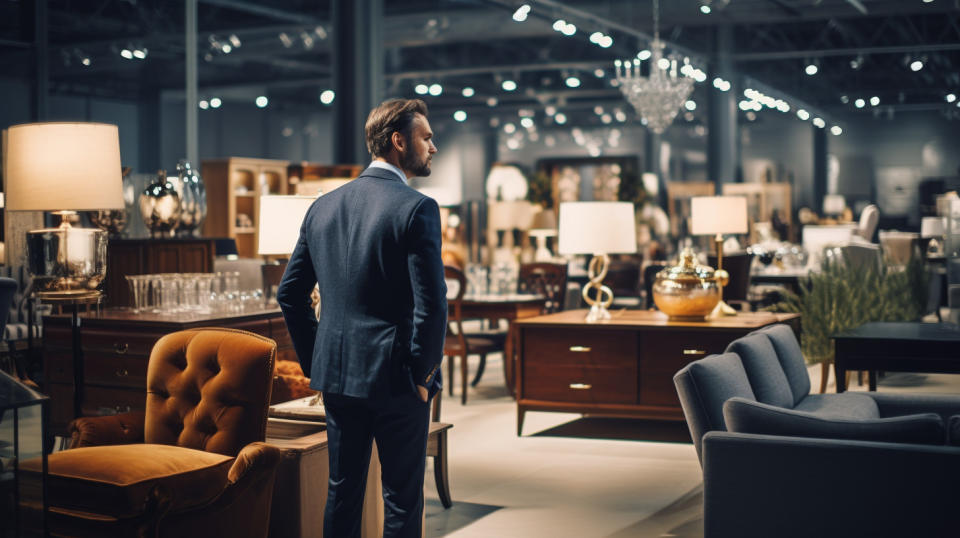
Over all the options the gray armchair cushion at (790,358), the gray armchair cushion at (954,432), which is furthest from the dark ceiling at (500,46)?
the gray armchair cushion at (954,432)

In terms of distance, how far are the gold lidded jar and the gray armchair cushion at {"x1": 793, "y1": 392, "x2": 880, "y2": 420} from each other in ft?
3.36

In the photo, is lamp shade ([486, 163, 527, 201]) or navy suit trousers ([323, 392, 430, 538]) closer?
navy suit trousers ([323, 392, 430, 538])

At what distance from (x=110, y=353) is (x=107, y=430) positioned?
1171 mm

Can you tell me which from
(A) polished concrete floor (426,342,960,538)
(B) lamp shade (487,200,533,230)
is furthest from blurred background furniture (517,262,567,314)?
(B) lamp shade (487,200,533,230)

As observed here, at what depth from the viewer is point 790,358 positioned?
5031 mm

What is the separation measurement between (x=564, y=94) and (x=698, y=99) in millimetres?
2964

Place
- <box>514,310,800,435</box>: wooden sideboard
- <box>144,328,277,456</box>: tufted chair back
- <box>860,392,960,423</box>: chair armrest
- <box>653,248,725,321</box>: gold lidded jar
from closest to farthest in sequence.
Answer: <box>144,328,277,456</box>: tufted chair back < <box>860,392,960,423</box>: chair armrest < <box>514,310,800,435</box>: wooden sideboard < <box>653,248,725,321</box>: gold lidded jar

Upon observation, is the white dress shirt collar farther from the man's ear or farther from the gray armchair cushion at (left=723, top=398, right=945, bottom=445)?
the gray armchair cushion at (left=723, top=398, right=945, bottom=445)

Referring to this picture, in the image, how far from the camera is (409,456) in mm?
3021

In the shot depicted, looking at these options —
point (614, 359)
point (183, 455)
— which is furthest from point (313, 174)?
point (183, 455)

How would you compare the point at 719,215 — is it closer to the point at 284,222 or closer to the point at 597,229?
the point at 597,229

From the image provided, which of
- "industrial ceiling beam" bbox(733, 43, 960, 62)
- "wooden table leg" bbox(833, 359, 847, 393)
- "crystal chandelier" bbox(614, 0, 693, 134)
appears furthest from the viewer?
"industrial ceiling beam" bbox(733, 43, 960, 62)

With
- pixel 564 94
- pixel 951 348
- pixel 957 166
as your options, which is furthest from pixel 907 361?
pixel 957 166

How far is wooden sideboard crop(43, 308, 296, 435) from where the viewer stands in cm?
480
